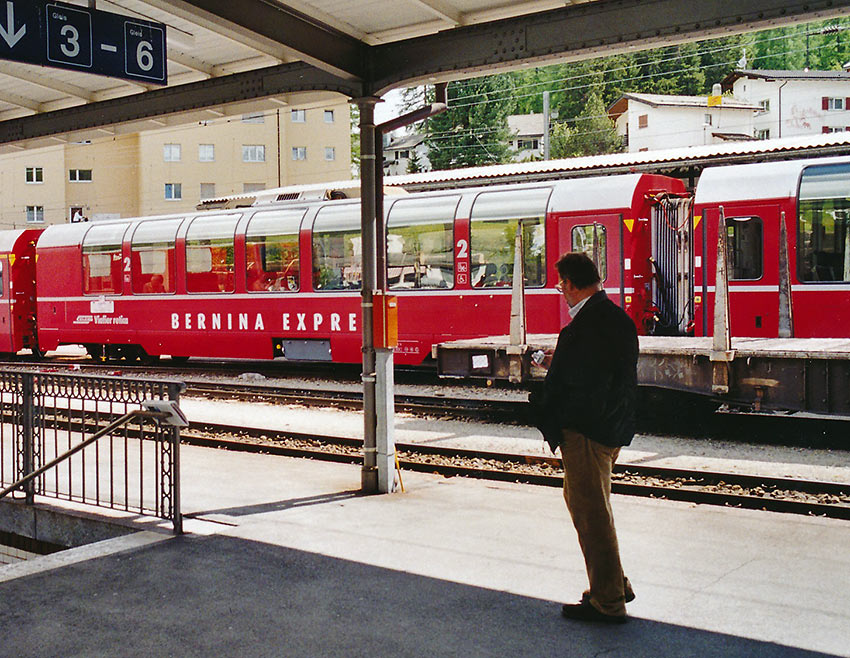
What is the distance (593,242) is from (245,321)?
777cm

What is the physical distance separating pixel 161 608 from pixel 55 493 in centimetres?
332

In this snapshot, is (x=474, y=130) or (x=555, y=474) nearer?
(x=555, y=474)

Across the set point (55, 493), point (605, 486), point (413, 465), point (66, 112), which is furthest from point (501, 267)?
point (605, 486)

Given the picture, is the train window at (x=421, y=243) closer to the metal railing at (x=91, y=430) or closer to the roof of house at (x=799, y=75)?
the metal railing at (x=91, y=430)

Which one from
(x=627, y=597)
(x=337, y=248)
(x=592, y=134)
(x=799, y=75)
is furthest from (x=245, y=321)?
(x=592, y=134)

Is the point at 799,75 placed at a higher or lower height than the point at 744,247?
higher

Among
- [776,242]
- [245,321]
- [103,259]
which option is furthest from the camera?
[103,259]

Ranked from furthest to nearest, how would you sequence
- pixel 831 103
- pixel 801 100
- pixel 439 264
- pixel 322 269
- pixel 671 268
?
1. pixel 801 100
2. pixel 831 103
3. pixel 322 269
4. pixel 439 264
5. pixel 671 268

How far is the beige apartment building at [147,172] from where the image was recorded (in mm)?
57312

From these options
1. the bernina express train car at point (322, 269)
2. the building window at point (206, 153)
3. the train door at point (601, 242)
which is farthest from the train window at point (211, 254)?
the building window at point (206, 153)

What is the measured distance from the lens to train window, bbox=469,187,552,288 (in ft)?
49.1

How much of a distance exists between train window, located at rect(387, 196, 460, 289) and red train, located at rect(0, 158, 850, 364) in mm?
28

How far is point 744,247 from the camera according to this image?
12914 millimetres

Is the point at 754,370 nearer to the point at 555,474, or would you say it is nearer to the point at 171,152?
the point at 555,474
